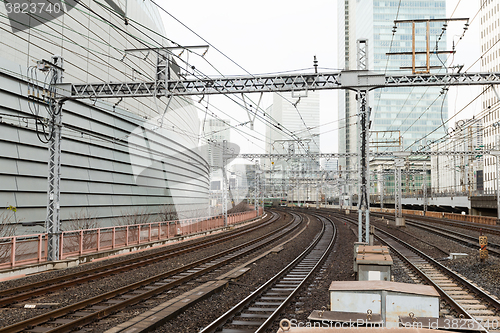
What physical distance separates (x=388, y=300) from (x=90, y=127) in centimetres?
2906

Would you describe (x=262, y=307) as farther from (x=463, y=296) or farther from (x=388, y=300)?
(x=463, y=296)

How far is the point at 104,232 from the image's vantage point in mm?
19328

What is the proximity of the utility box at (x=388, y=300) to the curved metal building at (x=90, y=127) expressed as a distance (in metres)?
10.7

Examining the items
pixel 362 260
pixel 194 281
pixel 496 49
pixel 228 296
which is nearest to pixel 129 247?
pixel 194 281

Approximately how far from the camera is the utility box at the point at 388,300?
5352 mm

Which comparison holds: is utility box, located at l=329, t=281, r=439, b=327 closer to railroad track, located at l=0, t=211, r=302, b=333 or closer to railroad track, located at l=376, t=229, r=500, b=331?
railroad track, located at l=376, t=229, r=500, b=331

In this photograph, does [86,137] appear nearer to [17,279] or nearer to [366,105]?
[17,279]

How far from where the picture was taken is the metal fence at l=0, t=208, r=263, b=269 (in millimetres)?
14141

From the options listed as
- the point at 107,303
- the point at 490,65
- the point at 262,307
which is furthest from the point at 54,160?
the point at 490,65

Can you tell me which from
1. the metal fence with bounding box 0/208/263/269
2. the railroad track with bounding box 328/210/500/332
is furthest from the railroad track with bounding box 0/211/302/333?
the railroad track with bounding box 328/210/500/332

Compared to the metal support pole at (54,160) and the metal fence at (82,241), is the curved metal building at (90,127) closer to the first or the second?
the metal support pole at (54,160)

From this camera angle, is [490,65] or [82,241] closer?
[82,241]

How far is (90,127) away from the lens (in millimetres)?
30672

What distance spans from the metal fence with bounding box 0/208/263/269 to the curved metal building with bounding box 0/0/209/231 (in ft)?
14.6
